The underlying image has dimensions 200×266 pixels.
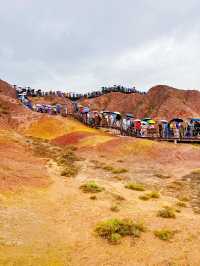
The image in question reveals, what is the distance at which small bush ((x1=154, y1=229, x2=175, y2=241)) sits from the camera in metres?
13.6

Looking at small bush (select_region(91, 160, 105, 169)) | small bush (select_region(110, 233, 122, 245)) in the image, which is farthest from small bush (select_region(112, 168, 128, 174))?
small bush (select_region(110, 233, 122, 245))

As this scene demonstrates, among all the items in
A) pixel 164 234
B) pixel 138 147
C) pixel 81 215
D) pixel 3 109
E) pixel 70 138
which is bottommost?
pixel 164 234

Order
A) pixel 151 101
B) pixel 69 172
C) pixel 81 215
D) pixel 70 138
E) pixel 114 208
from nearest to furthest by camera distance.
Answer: pixel 81 215 < pixel 114 208 < pixel 69 172 < pixel 70 138 < pixel 151 101

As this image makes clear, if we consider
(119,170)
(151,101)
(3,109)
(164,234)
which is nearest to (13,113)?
(3,109)

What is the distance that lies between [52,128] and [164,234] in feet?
106

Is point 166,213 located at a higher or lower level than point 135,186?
lower

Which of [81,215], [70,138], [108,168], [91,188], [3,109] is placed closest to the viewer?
[81,215]

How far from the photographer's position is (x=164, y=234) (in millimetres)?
13820

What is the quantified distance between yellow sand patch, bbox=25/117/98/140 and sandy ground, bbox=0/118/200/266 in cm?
1590

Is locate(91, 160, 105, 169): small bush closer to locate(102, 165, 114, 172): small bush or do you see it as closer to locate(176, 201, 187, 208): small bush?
locate(102, 165, 114, 172): small bush

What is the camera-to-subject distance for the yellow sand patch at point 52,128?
43.7m

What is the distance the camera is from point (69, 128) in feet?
147

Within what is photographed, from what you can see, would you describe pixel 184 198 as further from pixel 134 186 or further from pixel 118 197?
pixel 118 197

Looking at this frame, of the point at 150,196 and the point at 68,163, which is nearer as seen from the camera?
the point at 150,196
